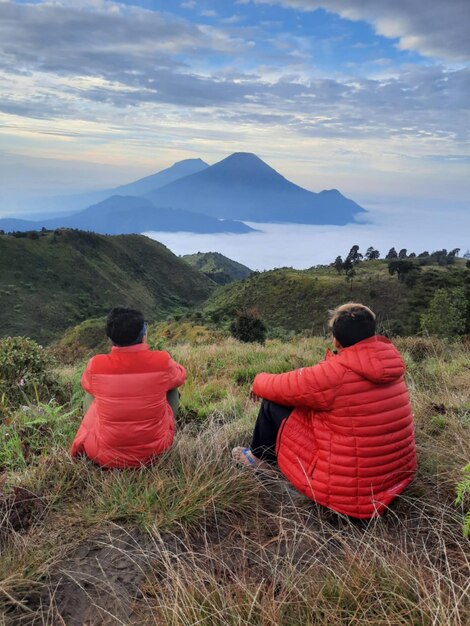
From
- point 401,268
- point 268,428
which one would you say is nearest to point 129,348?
point 268,428

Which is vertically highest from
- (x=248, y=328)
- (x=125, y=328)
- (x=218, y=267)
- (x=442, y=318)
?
(x=125, y=328)

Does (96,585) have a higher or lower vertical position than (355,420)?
lower

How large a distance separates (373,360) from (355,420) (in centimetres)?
36

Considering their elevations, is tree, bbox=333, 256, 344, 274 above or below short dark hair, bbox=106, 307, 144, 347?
below

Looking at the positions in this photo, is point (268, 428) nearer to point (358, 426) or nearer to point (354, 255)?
point (358, 426)

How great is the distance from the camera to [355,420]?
263 cm

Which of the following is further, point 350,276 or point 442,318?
point 350,276

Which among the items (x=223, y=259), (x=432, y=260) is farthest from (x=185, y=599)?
(x=223, y=259)

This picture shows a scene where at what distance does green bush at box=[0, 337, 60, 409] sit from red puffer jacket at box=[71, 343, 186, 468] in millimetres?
2455

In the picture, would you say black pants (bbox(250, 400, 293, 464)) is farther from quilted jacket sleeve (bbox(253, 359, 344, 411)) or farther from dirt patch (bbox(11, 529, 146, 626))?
dirt patch (bbox(11, 529, 146, 626))

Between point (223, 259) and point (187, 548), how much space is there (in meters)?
156

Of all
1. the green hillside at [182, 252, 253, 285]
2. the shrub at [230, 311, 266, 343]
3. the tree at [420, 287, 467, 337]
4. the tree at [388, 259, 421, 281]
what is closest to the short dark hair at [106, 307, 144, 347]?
the shrub at [230, 311, 266, 343]

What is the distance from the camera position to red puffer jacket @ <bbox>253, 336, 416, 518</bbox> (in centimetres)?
263

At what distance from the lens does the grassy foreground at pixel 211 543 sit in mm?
1833
